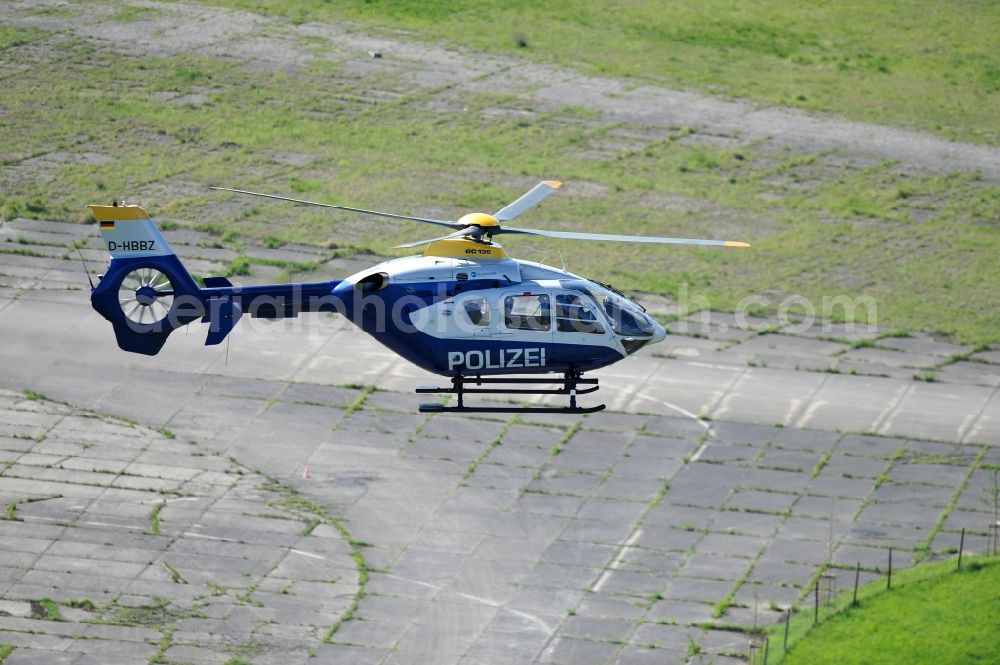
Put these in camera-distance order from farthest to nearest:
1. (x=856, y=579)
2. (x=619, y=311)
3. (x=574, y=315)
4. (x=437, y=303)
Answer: (x=856, y=579), (x=619, y=311), (x=574, y=315), (x=437, y=303)

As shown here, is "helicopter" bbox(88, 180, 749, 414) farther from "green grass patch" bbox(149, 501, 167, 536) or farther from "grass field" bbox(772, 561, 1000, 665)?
"green grass patch" bbox(149, 501, 167, 536)

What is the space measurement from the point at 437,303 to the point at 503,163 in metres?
40.2

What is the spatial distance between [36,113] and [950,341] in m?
47.9

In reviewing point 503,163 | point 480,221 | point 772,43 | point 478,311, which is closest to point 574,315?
point 478,311

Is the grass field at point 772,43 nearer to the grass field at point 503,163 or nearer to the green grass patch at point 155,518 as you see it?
the grass field at point 503,163

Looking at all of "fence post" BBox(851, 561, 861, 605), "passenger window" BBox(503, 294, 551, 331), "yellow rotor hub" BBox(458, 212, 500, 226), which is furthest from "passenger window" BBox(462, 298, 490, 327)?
"fence post" BBox(851, 561, 861, 605)

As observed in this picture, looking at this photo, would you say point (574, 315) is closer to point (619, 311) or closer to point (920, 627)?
point (619, 311)

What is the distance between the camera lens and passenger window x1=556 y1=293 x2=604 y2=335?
51594 mm

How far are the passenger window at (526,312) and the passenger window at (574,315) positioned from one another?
38 cm

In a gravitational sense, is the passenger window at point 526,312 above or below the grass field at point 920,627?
above

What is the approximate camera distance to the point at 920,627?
58.2m

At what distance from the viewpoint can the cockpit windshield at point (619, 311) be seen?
5194 cm

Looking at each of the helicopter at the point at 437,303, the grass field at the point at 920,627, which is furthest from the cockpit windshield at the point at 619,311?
the grass field at the point at 920,627

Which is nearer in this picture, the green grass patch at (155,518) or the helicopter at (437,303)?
the helicopter at (437,303)
